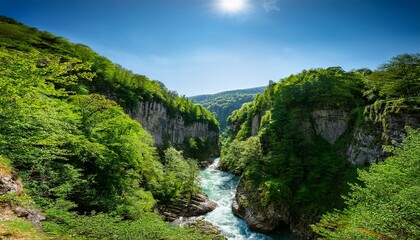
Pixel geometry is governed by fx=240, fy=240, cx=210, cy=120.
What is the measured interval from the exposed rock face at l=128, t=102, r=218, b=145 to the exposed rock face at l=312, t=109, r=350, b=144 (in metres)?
44.1

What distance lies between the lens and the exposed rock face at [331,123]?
45125mm

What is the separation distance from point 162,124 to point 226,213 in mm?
48190

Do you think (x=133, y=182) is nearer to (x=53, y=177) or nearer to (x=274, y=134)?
(x=53, y=177)

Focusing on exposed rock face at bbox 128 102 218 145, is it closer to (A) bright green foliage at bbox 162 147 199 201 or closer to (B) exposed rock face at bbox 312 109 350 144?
(A) bright green foliage at bbox 162 147 199 201

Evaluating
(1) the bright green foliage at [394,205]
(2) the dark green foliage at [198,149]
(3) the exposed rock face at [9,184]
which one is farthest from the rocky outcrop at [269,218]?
(2) the dark green foliage at [198,149]

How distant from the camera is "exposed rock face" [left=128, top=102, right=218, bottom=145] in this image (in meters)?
69.1

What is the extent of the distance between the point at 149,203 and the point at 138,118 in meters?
39.8

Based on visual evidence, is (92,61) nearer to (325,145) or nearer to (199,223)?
(199,223)

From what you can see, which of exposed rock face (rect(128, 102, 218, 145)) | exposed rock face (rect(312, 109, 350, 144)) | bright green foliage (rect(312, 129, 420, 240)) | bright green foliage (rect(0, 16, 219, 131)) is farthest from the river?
bright green foliage (rect(0, 16, 219, 131))

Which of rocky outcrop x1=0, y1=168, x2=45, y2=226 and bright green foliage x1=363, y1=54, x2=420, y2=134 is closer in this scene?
rocky outcrop x1=0, y1=168, x2=45, y2=226

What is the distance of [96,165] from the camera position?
24.6m

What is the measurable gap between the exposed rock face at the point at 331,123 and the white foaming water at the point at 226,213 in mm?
21802

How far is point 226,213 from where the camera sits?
40.4 m

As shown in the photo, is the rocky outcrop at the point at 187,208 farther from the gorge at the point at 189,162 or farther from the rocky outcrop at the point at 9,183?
the rocky outcrop at the point at 9,183
